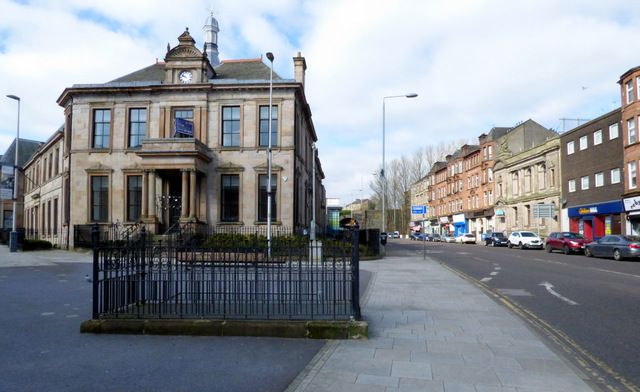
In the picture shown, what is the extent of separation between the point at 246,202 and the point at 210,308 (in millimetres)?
22845

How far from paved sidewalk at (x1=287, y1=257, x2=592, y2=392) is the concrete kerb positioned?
0.74 feet

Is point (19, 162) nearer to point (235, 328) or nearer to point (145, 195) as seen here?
point (145, 195)

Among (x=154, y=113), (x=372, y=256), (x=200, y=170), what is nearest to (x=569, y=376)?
(x=372, y=256)

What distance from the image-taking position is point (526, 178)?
51562 mm

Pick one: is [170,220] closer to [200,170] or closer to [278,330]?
[200,170]

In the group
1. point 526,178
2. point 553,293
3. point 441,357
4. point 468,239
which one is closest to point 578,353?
point 441,357

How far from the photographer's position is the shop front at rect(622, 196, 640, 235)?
33.3 m

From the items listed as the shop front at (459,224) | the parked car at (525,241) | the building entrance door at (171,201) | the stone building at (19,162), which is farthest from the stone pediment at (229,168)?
the stone building at (19,162)

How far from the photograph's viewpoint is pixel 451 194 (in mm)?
78500

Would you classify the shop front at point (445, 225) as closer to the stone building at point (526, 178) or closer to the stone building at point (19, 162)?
the stone building at point (526, 178)

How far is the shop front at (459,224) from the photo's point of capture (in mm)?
72562

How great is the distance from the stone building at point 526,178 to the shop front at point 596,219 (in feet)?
9.61

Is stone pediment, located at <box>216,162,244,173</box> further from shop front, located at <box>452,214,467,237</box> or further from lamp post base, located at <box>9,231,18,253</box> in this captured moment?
shop front, located at <box>452,214,467,237</box>

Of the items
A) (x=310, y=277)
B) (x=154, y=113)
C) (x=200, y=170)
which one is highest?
(x=154, y=113)
